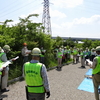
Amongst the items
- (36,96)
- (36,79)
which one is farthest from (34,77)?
(36,96)

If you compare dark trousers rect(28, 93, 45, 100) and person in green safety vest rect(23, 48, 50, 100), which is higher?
person in green safety vest rect(23, 48, 50, 100)

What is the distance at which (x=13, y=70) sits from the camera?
775cm

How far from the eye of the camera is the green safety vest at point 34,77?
3.08 metres

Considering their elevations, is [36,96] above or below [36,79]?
below

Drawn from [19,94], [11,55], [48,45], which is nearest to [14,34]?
[11,55]

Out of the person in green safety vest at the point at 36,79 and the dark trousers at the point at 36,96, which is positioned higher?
the person in green safety vest at the point at 36,79

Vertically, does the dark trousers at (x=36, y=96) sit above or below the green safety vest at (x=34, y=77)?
below

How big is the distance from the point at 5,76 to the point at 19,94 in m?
1.04

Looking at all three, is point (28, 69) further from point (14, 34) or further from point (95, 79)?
point (14, 34)

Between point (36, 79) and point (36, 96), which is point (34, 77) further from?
point (36, 96)

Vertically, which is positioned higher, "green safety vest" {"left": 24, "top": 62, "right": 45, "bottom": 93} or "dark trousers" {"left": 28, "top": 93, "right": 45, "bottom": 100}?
"green safety vest" {"left": 24, "top": 62, "right": 45, "bottom": 93}

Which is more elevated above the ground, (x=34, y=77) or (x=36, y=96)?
(x=34, y=77)

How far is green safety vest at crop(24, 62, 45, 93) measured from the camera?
10.1ft

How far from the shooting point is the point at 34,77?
10.2 ft
